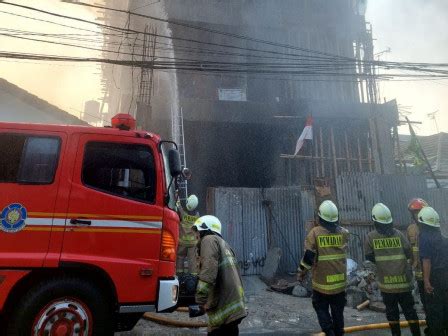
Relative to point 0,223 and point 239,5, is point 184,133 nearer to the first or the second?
point 239,5

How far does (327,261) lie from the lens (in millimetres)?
4262

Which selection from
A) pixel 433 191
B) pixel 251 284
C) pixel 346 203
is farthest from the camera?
pixel 433 191

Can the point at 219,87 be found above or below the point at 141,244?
above

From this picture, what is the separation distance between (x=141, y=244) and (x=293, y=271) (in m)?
6.32

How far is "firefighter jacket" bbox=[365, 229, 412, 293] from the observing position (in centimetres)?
452

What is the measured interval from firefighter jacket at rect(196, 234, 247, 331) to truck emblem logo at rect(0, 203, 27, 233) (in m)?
1.82

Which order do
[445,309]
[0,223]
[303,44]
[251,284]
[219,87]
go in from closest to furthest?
1. [0,223]
2. [445,309]
3. [251,284]
4. [219,87]
5. [303,44]

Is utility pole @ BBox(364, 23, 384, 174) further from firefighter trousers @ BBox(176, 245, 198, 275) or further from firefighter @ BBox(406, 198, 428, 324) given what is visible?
firefighter trousers @ BBox(176, 245, 198, 275)

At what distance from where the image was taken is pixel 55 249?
3346mm

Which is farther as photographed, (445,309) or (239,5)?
(239,5)

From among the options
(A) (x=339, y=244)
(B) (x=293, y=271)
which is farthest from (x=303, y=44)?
(A) (x=339, y=244)

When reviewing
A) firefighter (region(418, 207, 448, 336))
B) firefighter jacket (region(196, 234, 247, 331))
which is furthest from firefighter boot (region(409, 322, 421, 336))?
firefighter jacket (region(196, 234, 247, 331))

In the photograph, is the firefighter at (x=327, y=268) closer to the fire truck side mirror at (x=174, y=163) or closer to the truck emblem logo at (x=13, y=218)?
the fire truck side mirror at (x=174, y=163)

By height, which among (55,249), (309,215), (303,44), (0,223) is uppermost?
(303,44)
